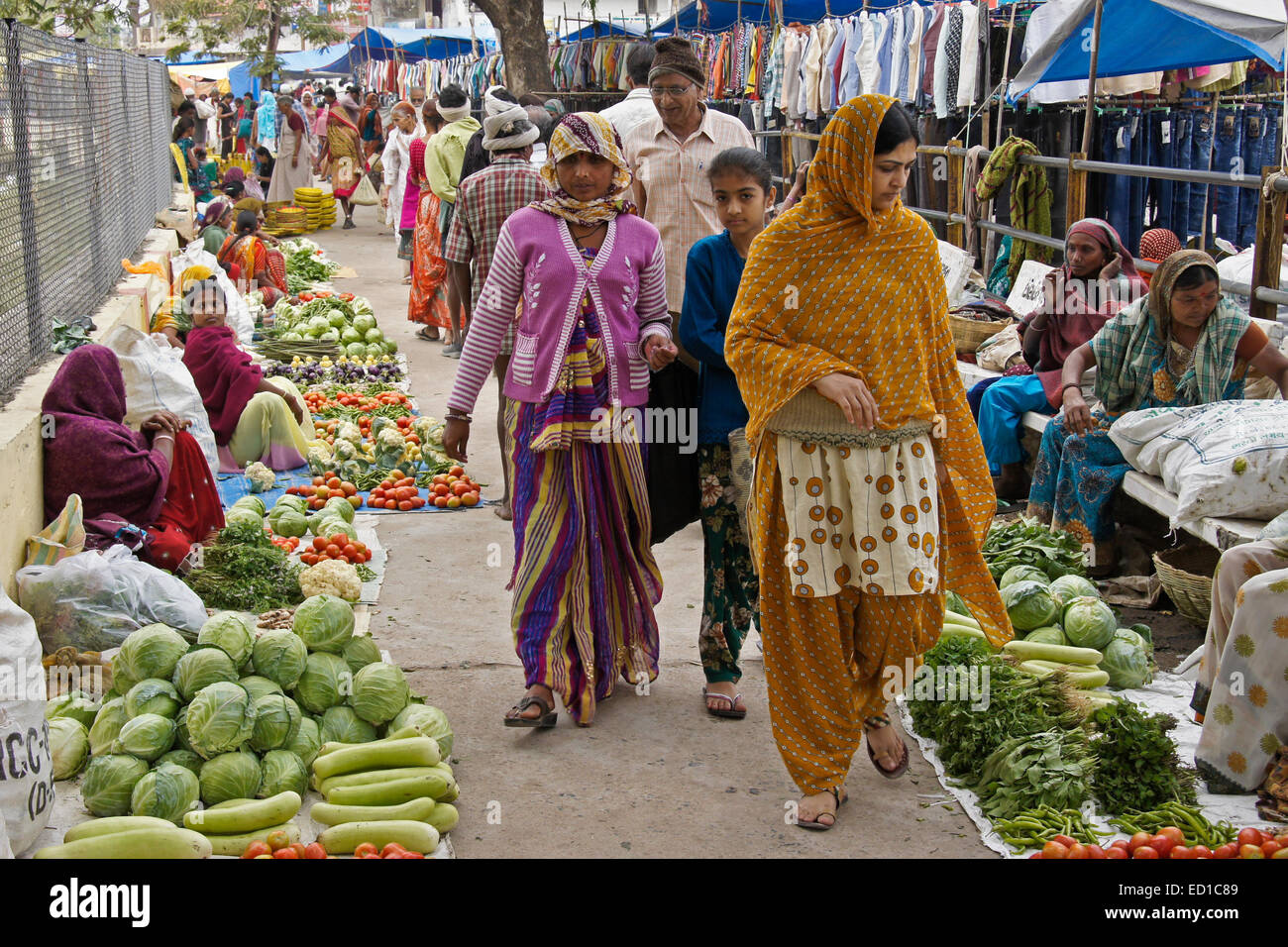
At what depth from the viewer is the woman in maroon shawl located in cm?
549

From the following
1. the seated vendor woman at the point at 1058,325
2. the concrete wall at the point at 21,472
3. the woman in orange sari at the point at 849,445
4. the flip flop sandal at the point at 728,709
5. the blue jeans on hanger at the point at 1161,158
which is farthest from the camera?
the blue jeans on hanger at the point at 1161,158

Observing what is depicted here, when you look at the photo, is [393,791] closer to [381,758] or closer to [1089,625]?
[381,758]

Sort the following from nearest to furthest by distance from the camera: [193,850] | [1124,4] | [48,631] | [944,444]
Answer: [193,850], [944,444], [48,631], [1124,4]

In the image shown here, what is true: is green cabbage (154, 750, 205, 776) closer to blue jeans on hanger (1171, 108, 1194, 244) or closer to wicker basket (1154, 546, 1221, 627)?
wicker basket (1154, 546, 1221, 627)

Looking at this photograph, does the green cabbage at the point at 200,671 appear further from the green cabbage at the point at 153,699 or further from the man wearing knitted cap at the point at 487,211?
the man wearing knitted cap at the point at 487,211

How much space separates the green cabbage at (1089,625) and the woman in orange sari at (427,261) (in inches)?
275

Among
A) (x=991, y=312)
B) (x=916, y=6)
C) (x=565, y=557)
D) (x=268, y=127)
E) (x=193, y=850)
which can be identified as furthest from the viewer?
(x=268, y=127)

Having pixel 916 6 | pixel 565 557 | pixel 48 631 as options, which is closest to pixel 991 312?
pixel 916 6

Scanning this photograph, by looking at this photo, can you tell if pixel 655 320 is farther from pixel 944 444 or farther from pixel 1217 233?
pixel 1217 233

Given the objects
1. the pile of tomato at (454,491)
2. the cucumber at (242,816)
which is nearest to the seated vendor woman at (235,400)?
the pile of tomato at (454,491)

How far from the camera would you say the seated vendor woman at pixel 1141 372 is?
538 cm

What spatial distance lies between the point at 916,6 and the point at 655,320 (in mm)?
8145

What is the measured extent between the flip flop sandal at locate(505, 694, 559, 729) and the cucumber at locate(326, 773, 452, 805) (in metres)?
0.58

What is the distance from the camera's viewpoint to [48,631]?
470cm
